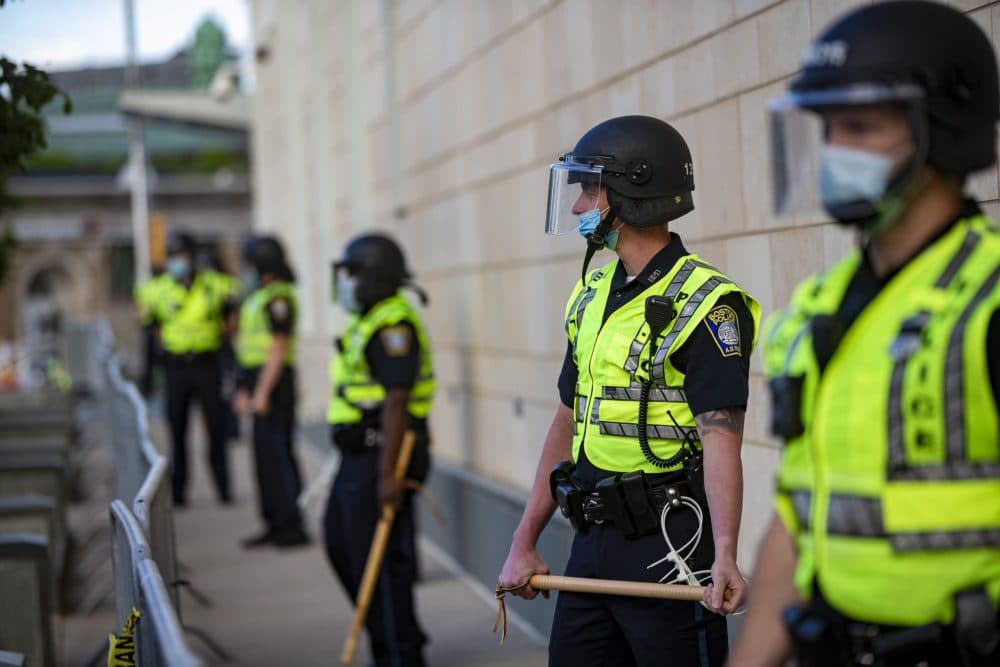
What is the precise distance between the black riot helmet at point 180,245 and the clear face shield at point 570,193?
337 inches

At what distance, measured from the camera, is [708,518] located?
3670 millimetres

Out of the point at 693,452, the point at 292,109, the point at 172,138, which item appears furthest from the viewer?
the point at 172,138

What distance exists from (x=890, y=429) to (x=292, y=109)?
56.8 ft

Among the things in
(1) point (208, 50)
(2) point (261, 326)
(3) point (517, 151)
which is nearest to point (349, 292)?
(3) point (517, 151)

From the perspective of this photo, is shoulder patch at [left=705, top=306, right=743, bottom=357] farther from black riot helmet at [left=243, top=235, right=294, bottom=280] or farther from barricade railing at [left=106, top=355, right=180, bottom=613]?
black riot helmet at [left=243, top=235, right=294, bottom=280]

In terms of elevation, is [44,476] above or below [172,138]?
below

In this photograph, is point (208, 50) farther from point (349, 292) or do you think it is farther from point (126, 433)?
point (349, 292)

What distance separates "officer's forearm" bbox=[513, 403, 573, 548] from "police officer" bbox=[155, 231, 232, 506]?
8.33 meters

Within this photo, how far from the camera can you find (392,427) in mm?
6398

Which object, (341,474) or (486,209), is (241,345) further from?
(341,474)

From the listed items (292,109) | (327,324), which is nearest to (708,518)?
(327,324)

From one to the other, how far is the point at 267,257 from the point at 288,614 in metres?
2.92

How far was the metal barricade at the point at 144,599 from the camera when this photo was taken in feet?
8.61

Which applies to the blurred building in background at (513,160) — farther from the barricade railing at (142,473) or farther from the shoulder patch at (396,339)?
the barricade railing at (142,473)
